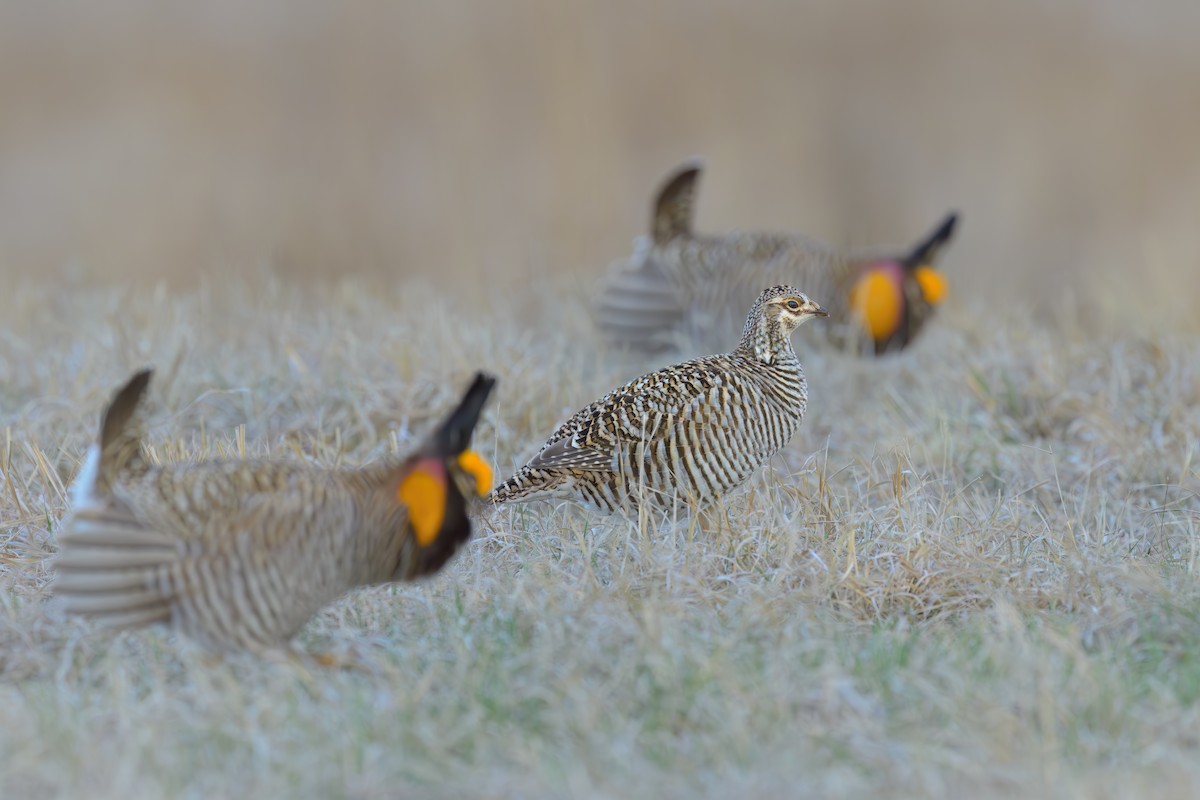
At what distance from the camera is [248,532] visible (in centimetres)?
323

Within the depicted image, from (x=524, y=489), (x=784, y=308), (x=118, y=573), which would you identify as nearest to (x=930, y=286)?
(x=784, y=308)

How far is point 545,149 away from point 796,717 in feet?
23.1

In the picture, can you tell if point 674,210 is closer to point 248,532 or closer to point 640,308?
point 640,308

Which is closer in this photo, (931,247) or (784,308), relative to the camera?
(784,308)

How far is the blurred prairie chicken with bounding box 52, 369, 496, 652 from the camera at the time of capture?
3.20m

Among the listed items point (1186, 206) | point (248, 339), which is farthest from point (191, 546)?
point (1186, 206)

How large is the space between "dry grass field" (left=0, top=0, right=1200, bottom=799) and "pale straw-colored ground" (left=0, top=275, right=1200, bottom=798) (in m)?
0.01

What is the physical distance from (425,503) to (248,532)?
0.37 meters

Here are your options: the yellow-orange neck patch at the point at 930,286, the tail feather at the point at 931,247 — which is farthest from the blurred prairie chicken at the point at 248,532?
Result: the tail feather at the point at 931,247

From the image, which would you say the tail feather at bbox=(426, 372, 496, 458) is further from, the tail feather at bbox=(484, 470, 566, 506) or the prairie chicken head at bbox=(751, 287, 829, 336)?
the prairie chicken head at bbox=(751, 287, 829, 336)

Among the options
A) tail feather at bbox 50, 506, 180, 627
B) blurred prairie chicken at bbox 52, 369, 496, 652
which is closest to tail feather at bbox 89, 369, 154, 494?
blurred prairie chicken at bbox 52, 369, 496, 652

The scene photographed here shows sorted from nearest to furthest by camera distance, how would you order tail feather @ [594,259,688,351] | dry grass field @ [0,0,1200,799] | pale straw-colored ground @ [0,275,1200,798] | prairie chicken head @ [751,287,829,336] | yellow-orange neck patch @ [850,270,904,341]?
pale straw-colored ground @ [0,275,1200,798], dry grass field @ [0,0,1200,799], prairie chicken head @ [751,287,829,336], yellow-orange neck patch @ [850,270,904,341], tail feather @ [594,259,688,351]

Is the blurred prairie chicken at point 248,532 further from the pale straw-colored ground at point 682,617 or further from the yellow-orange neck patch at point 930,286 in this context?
the yellow-orange neck patch at point 930,286

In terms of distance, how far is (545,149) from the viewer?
9.73 m
